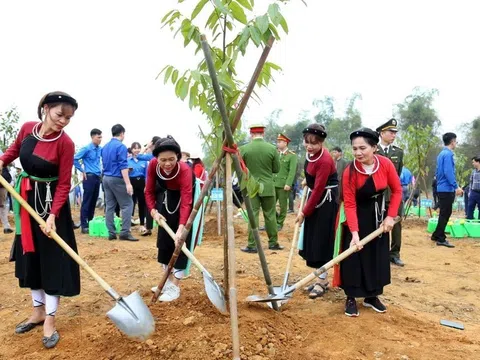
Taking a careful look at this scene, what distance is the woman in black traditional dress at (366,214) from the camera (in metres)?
3.76

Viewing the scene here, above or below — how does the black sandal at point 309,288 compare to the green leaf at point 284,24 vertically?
below

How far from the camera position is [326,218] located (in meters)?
4.46

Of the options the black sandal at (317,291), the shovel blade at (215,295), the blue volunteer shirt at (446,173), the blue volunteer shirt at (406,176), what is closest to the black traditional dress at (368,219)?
the black sandal at (317,291)

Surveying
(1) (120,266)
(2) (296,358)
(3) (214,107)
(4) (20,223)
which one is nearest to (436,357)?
(2) (296,358)

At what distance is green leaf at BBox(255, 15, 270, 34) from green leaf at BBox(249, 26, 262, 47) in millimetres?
37

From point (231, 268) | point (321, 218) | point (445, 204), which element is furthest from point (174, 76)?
point (445, 204)

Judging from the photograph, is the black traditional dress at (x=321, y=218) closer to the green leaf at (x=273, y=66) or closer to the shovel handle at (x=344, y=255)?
the shovel handle at (x=344, y=255)

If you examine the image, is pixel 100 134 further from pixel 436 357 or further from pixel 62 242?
pixel 436 357

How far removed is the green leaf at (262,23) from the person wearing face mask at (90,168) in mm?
6581

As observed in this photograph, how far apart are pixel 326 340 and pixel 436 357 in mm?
835

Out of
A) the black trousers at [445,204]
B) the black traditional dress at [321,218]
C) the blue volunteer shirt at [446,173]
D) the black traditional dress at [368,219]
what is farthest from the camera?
the black trousers at [445,204]

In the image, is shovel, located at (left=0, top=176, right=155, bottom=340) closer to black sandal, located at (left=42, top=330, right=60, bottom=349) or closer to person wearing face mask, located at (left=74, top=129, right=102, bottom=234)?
black sandal, located at (left=42, top=330, right=60, bottom=349)

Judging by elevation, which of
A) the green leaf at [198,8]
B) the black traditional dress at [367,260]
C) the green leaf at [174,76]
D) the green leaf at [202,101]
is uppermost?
the green leaf at [198,8]

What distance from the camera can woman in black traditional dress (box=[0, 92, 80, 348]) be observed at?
3.17 m
